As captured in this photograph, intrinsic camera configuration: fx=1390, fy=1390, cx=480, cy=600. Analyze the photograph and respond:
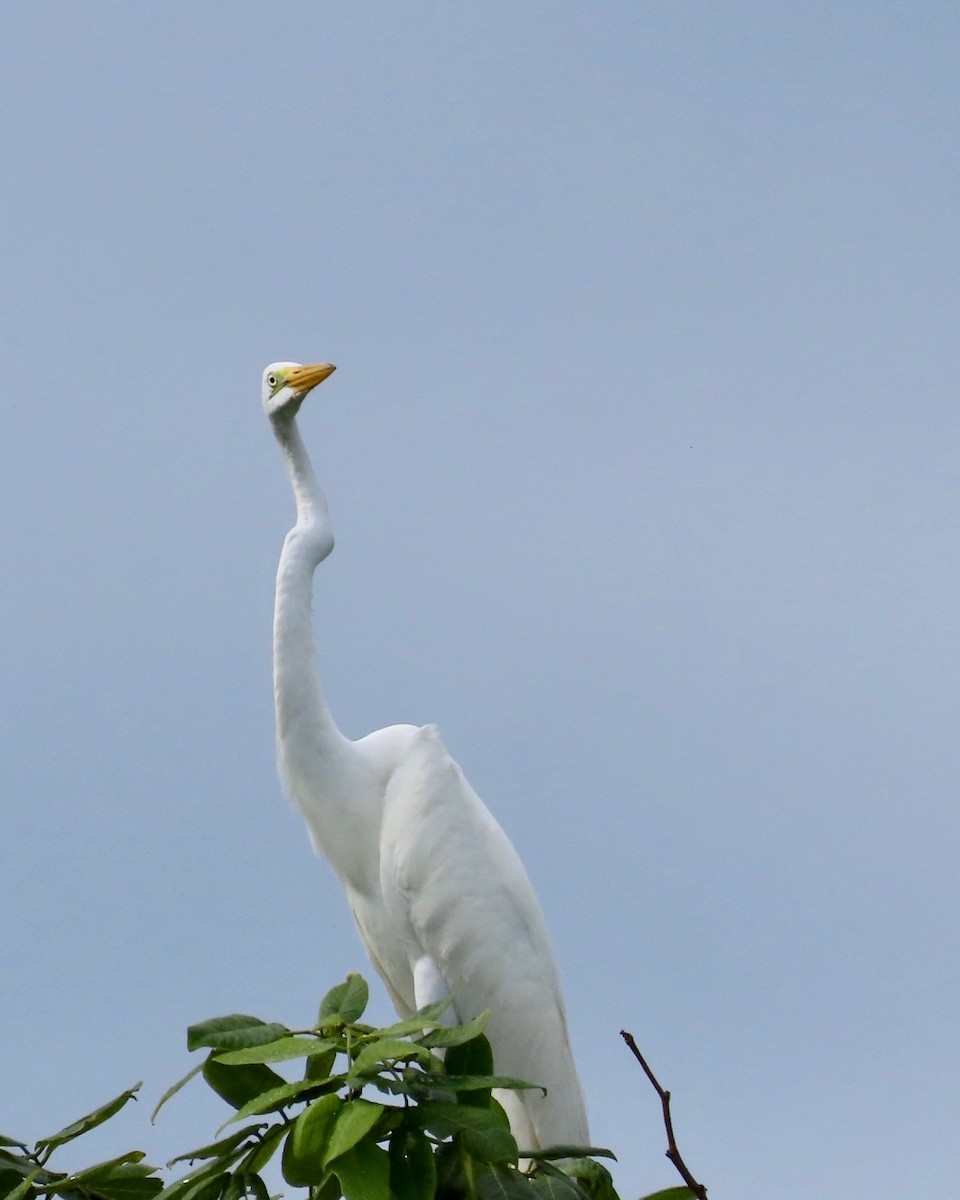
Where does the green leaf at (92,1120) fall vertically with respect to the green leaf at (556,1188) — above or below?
above

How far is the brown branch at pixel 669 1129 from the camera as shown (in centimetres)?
201

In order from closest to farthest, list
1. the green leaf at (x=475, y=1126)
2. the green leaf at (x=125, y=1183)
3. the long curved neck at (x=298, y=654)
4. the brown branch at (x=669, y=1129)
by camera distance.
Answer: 1. the brown branch at (x=669, y=1129)
2. the green leaf at (x=475, y=1126)
3. the green leaf at (x=125, y=1183)
4. the long curved neck at (x=298, y=654)

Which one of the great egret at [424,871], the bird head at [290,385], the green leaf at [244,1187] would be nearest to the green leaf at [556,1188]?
the green leaf at [244,1187]

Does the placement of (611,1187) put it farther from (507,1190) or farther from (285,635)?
(285,635)

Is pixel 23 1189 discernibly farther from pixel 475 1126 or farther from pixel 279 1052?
pixel 475 1126

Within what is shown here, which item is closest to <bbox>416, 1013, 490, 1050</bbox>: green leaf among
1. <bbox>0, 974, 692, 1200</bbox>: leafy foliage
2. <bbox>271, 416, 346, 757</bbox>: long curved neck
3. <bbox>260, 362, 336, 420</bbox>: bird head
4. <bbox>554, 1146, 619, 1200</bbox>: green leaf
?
<bbox>0, 974, 692, 1200</bbox>: leafy foliage

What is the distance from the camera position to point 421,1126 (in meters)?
2.52

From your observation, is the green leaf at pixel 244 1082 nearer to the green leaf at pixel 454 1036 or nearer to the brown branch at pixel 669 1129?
the green leaf at pixel 454 1036

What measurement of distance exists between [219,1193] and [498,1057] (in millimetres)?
3250

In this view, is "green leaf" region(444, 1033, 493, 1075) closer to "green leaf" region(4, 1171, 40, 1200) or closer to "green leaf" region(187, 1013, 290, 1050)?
"green leaf" region(187, 1013, 290, 1050)

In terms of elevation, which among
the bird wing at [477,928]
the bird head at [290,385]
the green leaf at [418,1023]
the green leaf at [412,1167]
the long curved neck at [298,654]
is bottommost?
the green leaf at [412,1167]

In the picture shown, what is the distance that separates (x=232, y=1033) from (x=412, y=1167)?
0.43 m

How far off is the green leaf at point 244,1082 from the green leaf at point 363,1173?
1.12 feet

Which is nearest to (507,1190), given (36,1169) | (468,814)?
(36,1169)
